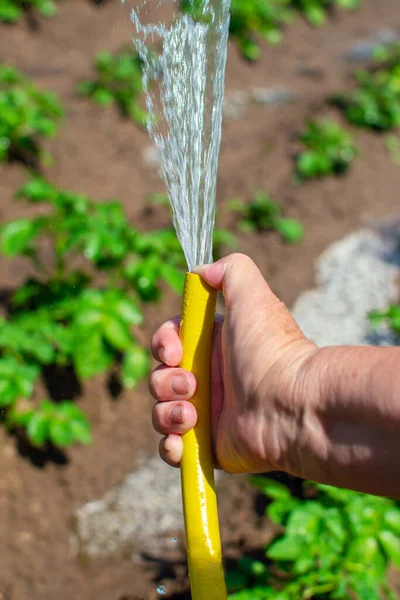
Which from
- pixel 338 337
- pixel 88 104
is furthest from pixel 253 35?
pixel 338 337

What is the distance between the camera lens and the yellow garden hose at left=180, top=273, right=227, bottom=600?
54.2 inches

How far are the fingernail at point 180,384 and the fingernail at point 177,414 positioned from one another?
3cm

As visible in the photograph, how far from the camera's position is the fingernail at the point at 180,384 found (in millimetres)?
1488

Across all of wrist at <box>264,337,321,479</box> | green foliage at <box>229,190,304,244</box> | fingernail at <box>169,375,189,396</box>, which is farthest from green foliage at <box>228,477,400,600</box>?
green foliage at <box>229,190,304,244</box>

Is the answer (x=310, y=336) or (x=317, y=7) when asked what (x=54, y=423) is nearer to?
(x=310, y=336)

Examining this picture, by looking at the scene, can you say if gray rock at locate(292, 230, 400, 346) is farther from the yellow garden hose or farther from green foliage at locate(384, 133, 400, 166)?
the yellow garden hose

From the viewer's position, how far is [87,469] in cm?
295

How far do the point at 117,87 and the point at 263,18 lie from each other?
83.0 inches

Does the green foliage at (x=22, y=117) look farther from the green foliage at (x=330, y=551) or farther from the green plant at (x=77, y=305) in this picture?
the green foliage at (x=330, y=551)

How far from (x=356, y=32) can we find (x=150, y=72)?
9.40 feet

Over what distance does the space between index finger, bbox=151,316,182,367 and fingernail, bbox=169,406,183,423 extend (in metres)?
0.10

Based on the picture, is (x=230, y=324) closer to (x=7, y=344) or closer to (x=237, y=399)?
(x=237, y=399)

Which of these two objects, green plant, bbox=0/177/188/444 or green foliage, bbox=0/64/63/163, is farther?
A: green foliage, bbox=0/64/63/163

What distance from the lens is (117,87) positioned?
5.36m
